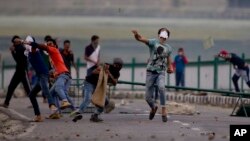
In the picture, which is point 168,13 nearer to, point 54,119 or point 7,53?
point 7,53

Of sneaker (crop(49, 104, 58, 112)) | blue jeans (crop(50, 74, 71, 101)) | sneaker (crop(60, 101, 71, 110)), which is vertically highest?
blue jeans (crop(50, 74, 71, 101))

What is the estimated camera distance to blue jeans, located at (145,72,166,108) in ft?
71.4

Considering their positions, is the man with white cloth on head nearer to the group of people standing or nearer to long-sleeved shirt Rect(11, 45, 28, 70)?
long-sleeved shirt Rect(11, 45, 28, 70)

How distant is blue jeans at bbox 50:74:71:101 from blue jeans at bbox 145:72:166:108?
134 cm

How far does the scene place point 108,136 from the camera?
62.2 ft

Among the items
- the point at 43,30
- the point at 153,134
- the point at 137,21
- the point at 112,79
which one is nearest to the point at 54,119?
the point at 112,79

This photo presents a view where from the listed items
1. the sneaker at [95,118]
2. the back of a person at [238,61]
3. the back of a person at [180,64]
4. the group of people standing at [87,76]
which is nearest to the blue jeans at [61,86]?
the group of people standing at [87,76]

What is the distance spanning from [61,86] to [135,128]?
213cm

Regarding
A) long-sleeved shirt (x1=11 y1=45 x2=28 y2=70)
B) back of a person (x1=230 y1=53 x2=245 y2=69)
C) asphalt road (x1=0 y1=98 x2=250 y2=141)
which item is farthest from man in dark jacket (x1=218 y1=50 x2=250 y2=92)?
long-sleeved shirt (x1=11 y1=45 x2=28 y2=70)

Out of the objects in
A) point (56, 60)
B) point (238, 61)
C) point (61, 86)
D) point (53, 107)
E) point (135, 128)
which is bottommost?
point (135, 128)

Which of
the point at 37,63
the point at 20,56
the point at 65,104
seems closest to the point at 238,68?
the point at 20,56

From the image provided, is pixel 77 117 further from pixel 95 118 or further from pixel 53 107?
pixel 53 107

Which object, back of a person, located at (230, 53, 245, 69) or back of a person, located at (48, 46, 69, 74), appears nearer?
back of a person, located at (48, 46, 69, 74)

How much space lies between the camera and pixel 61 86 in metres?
22.0
